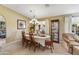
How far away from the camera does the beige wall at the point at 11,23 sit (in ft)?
7.13

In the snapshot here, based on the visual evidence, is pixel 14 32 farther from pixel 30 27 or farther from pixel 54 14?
pixel 54 14

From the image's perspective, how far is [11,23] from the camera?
223 centimetres

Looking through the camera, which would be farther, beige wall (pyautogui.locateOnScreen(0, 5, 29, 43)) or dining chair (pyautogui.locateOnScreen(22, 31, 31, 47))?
dining chair (pyautogui.locateOnScreen(22, 31, 31, 47))

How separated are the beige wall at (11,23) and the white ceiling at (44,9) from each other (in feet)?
0.29

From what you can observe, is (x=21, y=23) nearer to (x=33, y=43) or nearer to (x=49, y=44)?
(x=33, y=43)

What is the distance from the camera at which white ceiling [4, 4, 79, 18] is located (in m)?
2.18

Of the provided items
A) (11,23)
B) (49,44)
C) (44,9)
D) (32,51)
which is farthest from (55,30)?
(11,23)

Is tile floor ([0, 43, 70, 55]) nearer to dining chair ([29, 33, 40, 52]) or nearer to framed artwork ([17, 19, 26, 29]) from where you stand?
dining chair ([29, 33, 40, 52])

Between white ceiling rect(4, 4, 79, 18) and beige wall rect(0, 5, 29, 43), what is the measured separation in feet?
0.29

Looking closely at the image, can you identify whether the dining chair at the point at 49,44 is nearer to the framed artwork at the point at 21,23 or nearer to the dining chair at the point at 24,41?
the dining chair at the point at 24,41

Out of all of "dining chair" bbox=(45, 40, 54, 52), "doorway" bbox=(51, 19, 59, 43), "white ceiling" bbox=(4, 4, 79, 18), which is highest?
"white ceiling" bbox=(4, 4, 79, 18)

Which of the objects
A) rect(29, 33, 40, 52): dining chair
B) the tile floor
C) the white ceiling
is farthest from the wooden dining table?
the white ceiling

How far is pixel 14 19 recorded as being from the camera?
7.33ft

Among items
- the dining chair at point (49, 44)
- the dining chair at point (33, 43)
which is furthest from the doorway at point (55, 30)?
the dining chair at point (33, 43)
